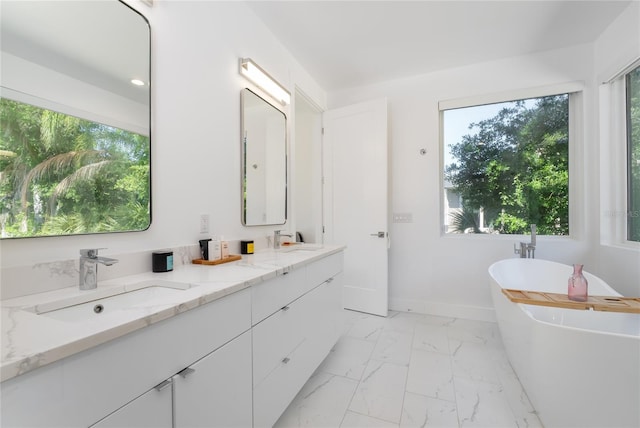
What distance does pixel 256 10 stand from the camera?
2.00 meters

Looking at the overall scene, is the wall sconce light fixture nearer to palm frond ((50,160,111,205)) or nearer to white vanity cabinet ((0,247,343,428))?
palm frond ((50,160,111,205))

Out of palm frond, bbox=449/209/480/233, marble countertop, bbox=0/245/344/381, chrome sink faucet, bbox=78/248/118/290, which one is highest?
palm frond, bbox=449/209/480/233

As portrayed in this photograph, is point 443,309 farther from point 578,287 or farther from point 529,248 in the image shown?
point 578,287

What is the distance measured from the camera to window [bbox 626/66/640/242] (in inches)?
81.4

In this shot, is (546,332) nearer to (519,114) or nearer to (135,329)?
(135,329)

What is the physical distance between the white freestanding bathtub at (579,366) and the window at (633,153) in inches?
30.8

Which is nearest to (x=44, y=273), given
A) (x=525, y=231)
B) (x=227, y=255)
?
(x=227, y=255)

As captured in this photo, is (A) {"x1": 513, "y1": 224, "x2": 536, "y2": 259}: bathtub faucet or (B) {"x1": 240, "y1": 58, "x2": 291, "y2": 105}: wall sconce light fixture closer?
(B) {"x1": 240, "y1": 58, "x2": 291, "y2": 105}: wall sconce light fixture

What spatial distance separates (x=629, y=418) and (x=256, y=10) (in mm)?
3041

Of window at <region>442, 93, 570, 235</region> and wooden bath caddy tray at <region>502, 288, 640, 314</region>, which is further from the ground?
window at <region>442, 93, 570, 235</region>

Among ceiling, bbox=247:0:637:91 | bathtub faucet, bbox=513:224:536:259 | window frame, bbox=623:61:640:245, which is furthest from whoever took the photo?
bathtub faucet, bbox=513:224:536:259

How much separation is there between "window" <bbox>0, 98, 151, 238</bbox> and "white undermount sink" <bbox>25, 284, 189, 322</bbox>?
10.3 inches

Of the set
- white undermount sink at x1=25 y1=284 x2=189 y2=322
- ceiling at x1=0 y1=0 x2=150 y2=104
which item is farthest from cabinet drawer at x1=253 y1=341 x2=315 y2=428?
ceiling at x1=0 y1=0 x2=150 y2=104

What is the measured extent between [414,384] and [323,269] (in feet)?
3.13
